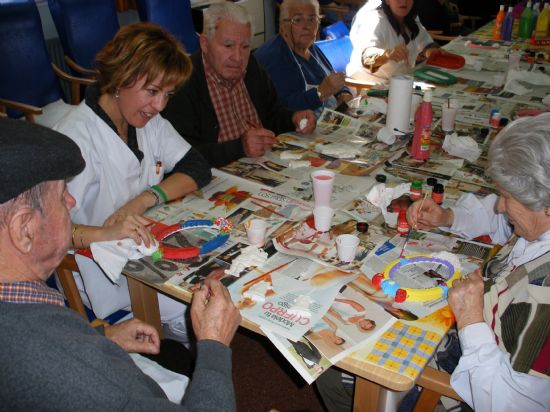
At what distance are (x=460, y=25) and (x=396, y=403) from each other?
6430 millimetres

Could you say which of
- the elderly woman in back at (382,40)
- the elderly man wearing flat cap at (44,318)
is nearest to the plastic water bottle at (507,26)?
the elderly woman in back at (382,40)

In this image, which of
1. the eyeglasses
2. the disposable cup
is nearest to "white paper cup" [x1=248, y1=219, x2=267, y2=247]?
the disposable cup

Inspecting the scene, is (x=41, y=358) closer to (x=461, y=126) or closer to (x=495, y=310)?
(x=495, y=310)

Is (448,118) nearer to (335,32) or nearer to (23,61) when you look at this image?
(335,32)

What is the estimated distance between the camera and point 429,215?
1.81m

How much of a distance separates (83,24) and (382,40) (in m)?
2.29

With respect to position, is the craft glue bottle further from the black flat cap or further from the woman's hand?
the black flat cap

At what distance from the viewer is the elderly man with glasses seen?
2332 mm

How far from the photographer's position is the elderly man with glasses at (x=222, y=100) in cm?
233

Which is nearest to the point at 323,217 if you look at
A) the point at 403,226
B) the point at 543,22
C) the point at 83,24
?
the point at 403,226

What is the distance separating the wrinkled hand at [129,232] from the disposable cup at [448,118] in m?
1.59

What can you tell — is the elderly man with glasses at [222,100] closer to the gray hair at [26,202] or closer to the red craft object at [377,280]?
the red craft object at [377,280]

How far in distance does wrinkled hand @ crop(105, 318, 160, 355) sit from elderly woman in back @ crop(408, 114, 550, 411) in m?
0.81

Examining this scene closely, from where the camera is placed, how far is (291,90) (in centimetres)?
320
